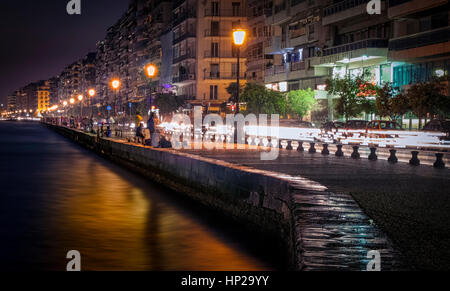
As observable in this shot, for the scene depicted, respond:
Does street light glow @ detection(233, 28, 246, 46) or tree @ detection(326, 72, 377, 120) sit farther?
tree @ detection(326, 72, 377, 120)

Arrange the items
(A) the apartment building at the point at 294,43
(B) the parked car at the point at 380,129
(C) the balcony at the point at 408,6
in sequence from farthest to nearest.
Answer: (A) the apartment building at the point at 294,43 < (C) the balcony at the point at 408,6 < (B) the parked car at the point at 380,129

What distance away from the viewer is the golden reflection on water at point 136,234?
1077cm

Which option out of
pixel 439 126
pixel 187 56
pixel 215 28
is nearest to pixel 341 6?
pixel 439 126

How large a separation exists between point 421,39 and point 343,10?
11661 mm

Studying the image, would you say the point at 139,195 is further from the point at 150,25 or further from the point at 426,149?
the point at 150,25

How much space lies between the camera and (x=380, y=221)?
9602mm

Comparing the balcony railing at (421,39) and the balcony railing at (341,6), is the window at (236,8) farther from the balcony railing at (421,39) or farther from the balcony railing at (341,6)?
the balcony railing at (421,39)

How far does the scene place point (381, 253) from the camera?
772cm

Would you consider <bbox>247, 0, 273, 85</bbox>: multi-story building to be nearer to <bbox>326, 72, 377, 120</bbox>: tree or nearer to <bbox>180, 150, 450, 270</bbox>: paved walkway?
<bbox>326, 72, 377, 120</bbox>: tree

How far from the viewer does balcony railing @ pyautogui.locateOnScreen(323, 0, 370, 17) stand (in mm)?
49787

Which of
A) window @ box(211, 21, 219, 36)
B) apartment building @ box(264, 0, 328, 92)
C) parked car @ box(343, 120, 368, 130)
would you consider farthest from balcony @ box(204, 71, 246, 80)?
parked car @ box(343, 120, 368, 130)

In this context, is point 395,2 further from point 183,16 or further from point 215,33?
point 183,16

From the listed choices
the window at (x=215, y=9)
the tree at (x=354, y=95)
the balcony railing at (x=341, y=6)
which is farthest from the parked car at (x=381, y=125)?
the window at (x=215, y=9)
